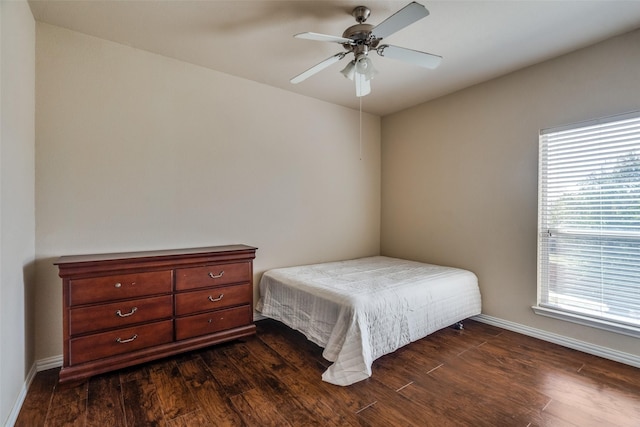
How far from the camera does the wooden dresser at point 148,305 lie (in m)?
1.97

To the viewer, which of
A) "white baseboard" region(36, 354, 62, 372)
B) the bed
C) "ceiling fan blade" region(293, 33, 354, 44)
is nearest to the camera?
"ceiling fan blade" region(293, 33, 354, 44)

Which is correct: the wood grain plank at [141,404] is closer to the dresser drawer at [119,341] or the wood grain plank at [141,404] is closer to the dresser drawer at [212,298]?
the dresser drawer at [119,341]

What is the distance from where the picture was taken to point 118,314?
2.11 m

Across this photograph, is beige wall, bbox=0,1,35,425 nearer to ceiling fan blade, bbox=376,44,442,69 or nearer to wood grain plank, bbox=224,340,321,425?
wood grain plank, bbox=224,340,321,425

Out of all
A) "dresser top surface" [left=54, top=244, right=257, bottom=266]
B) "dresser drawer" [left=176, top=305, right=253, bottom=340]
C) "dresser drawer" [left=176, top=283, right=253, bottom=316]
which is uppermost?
"dresser top surface" [left=54, top=244, right=257, bottom=266]

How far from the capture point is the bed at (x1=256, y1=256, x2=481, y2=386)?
2039 mm

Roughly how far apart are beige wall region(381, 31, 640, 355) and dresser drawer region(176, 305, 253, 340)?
2.24m

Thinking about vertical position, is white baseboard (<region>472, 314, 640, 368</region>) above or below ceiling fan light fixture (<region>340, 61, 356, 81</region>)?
below

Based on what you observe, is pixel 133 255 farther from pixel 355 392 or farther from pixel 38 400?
pixel 355 392

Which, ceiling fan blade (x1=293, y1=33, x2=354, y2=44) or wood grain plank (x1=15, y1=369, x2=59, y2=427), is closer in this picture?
wood grain plank (x1=15, y1=369, x2=59, y2=427)

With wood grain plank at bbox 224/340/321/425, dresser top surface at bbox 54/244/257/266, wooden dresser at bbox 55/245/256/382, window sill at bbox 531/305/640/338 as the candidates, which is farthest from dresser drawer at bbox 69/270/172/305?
window sill at bbox 531/305/640/338

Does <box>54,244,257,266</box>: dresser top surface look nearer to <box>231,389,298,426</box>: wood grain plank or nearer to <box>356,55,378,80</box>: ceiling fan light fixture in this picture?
<box>231,389,298,426</box>: wood grain plank

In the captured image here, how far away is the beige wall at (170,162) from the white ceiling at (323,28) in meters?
0.26

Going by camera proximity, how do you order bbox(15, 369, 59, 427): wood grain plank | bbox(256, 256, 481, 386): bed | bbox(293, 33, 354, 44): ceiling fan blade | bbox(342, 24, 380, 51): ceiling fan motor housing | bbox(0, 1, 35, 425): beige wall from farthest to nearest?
1. bbox(256, 256, 481, 386): bed
2. bbox(342, 24, 380, 51): ceiling fan motor housing
3. bbox(293, 33, 354, 44): ceiling fan blade
4. bbox(15, 369, 59, 427): wood grain plank
5. bbox(0, 1, 35, 425): beige wall
